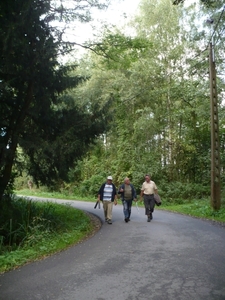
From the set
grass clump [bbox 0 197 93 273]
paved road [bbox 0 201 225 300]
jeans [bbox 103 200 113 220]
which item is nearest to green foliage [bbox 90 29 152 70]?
jeans [bbox 103 200 113 220]

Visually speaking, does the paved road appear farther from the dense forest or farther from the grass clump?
the dense forest

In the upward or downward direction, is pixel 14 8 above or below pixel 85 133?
above

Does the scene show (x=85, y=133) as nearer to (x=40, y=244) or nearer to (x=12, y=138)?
(x=12, y=138)

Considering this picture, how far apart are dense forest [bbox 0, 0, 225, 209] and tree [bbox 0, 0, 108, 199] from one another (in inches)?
1.4

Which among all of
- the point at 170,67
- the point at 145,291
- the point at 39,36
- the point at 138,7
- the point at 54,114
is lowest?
the point at 145,291

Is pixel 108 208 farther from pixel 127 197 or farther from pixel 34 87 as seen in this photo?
pixel 34 87

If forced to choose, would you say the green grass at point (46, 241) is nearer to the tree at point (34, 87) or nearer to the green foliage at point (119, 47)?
the tree at point (34, 87)

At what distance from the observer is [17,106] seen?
10.9m

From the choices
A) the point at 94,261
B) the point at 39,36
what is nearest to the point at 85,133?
the point at 39,36

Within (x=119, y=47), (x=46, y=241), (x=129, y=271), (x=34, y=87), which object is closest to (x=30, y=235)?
(x=46, y=241)

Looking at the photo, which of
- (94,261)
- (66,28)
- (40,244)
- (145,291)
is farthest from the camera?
(66,28)

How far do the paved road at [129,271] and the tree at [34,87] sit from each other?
376 cm

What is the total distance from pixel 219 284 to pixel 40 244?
5198mm

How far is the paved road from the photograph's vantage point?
15.6 ft
